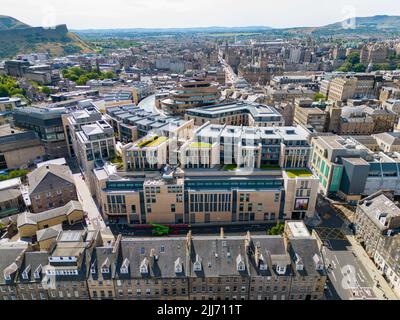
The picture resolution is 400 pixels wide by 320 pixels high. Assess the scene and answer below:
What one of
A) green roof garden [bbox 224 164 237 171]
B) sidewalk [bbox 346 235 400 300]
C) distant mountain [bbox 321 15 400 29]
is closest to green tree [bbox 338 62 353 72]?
Result: distant mountain [bbox 321 15 400 29]

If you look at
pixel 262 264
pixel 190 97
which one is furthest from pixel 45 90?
pixel 262 264

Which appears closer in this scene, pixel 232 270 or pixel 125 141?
pixel 232 270

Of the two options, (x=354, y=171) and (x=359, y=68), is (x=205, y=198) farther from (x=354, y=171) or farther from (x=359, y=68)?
(x=359, y=68)

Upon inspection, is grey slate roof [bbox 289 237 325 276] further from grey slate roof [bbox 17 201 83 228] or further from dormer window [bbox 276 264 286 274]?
grey slate roof [bbox 17 201 83 228]
